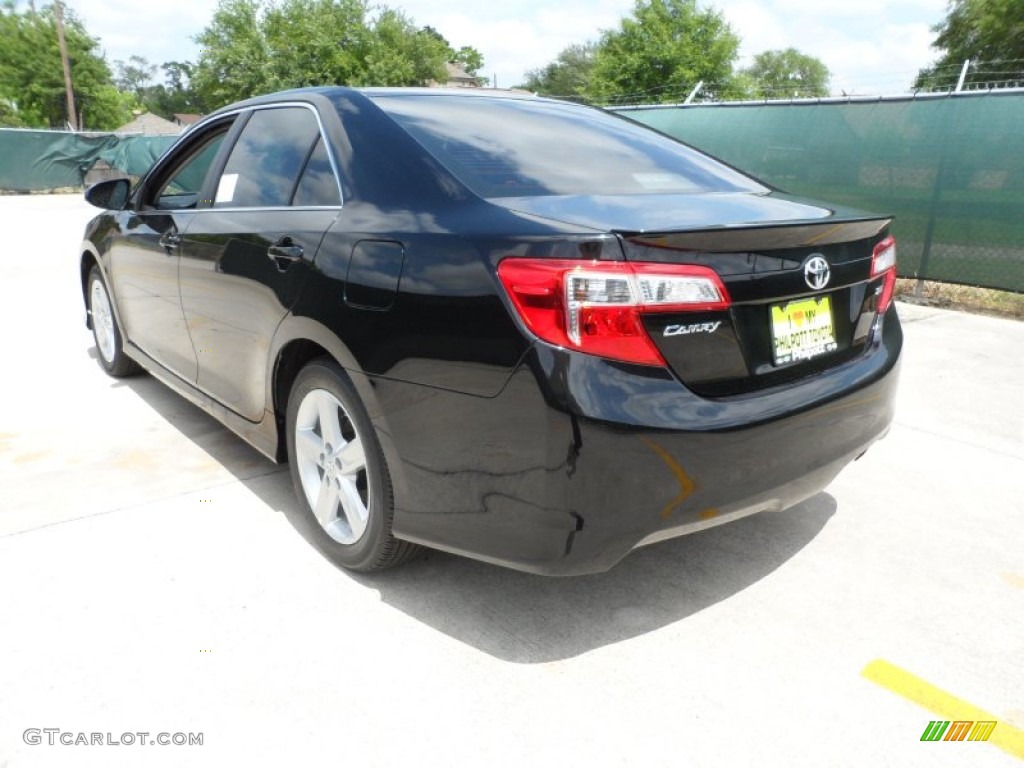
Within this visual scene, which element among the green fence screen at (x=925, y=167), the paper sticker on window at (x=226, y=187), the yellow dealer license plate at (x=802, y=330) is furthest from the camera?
the green fence screen at (x=925, y=167)

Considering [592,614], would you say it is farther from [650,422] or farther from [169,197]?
[169,197]

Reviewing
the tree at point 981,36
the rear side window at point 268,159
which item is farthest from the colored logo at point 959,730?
the tree at point 981,36

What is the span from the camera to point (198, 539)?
2961mm

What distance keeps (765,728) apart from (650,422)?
32.5 inches

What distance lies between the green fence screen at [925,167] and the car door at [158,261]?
6389mm

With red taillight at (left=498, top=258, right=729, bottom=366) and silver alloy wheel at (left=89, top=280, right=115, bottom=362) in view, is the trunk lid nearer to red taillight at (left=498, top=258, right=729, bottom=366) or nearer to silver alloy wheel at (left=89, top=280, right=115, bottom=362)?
red taillight at (left=498, top=258, right=729, bottom=366)

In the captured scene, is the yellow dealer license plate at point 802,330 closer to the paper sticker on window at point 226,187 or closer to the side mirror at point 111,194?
the paper sticker on window at point 226,187

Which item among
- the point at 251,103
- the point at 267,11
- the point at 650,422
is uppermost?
the point at 267,11

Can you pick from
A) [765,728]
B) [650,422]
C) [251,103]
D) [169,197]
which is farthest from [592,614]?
[169,197]

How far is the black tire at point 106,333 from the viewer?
4.83 metres

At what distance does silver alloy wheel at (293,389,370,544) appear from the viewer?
2623 mm

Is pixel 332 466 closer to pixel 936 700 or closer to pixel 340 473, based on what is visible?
pixel 340 473

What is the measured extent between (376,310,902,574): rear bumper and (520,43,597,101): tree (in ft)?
297

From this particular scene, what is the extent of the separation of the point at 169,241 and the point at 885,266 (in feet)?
9.63
